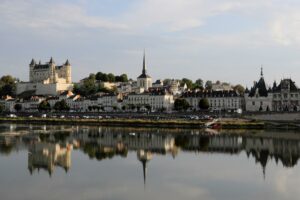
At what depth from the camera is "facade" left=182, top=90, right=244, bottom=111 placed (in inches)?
2805

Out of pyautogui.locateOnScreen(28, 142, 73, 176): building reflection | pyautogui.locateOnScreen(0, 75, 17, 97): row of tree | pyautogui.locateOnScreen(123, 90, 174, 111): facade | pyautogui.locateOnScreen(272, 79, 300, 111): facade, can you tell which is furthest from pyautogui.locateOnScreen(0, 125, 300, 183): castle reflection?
pyautogui.locateOnScreen(0, 75, 17, 97): row of tree

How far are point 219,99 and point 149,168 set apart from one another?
2010 inches

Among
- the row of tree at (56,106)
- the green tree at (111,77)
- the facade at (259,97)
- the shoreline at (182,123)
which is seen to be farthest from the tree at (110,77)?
the shoreline at (182,123)

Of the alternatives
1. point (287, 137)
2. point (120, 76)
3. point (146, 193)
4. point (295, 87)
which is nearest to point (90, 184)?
point (146, 193)

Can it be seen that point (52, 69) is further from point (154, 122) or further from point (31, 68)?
point (154, 122)

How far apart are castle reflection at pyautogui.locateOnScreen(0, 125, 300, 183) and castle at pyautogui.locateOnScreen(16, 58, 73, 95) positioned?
62347 mm

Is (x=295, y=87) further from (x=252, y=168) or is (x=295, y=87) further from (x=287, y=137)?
(x=252, y=168)

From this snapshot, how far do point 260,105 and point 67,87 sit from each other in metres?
48.9

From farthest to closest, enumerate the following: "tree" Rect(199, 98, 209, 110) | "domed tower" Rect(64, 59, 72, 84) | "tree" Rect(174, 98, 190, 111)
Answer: "domed tower" Rect(64, 59, 72, 84)
"tree" Rect(174, 98, 190, 111)
"tree" Rect(199, 98, 209, 110)

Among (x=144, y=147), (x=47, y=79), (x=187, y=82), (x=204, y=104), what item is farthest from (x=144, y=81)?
(x=144, y=147)

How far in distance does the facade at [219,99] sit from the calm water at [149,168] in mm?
35337

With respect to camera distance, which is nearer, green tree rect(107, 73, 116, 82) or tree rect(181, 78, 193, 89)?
tree rect(181, 78, 193, 89)

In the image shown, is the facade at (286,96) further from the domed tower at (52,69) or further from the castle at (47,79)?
the domed tower at (52,69)

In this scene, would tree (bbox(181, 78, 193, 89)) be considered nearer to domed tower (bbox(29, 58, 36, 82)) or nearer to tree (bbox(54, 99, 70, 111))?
tree (bbox(54, 99, 70, 111))
